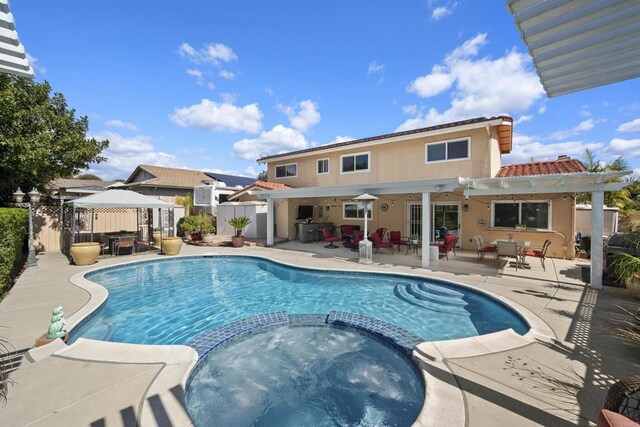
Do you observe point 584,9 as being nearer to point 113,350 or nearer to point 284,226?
point 113,350

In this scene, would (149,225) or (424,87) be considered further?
(149,225)

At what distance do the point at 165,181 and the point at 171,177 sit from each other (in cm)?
183

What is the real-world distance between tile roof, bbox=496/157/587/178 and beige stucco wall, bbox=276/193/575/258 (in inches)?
50.4

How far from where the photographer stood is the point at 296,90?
727 inches

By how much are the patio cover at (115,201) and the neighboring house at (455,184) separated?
5902mm

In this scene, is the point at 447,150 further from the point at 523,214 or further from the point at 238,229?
the point at 238,229

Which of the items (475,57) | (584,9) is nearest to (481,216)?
(475,57)

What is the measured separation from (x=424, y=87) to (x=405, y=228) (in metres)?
8.25

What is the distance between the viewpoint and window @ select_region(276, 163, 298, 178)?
20.0 metres

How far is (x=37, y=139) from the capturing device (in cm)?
1107

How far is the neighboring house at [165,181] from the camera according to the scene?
24531mm

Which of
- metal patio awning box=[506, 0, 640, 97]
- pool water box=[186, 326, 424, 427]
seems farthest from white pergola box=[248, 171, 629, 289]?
pool water box=[186, 326, 424, 427]

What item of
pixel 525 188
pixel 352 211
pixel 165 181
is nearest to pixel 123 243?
pixel 352 211

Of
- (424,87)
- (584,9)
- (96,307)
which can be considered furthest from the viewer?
(424,87)
